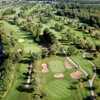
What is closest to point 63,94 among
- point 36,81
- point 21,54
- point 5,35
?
point 36,81

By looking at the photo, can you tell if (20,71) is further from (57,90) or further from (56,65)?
(57,90)

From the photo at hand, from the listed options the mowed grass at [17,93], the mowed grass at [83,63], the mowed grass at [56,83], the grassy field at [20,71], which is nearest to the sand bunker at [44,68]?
the mowed grass at [56,83]

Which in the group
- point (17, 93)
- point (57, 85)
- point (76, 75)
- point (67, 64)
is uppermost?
point (67, 64)

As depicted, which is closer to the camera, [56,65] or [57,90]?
[57,90]

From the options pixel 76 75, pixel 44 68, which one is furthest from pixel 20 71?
pixel 76 75

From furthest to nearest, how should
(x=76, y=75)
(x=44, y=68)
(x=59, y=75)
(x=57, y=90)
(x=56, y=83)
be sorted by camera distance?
(x=44, y=68) < (x=59, y=75) < (x=76, y=75) < (x=56, y=83) < (x=57, y=90)

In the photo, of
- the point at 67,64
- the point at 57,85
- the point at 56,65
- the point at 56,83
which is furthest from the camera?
the point at 67,64

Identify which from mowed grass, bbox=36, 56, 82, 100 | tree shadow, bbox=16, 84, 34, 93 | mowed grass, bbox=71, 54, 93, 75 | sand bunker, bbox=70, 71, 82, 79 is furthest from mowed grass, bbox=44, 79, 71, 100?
mowed grass, bbox=71, 54, 93, 75

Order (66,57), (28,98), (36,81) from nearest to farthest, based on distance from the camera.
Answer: (28,98), (36,81), (66,57)

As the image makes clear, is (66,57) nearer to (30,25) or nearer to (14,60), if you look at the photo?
(14,60)

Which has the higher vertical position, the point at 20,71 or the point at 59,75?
Result: the point at 20,71

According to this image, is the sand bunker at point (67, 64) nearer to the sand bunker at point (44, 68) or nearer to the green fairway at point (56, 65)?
the green fairway at point (56, 65)
